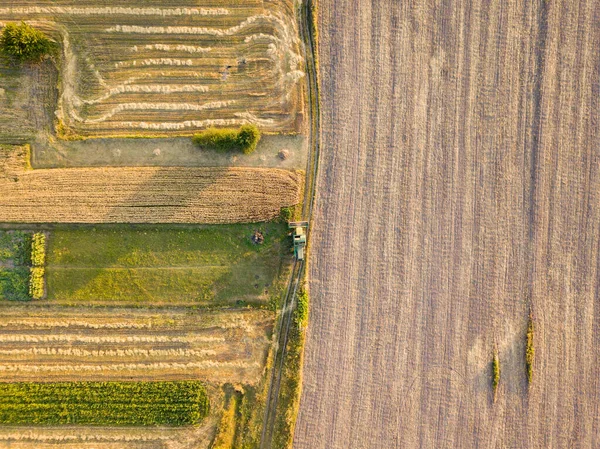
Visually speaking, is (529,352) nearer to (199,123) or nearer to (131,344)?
(131,344)

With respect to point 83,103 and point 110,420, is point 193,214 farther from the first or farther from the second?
point 110,420

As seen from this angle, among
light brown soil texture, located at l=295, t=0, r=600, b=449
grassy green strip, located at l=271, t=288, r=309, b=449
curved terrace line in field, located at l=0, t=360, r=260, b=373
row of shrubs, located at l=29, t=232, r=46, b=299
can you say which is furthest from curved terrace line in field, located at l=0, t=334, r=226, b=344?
light brown soil texture, located at l=295, t=0, r=600, b=449

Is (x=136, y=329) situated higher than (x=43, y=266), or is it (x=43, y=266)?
(x=43, y=266)

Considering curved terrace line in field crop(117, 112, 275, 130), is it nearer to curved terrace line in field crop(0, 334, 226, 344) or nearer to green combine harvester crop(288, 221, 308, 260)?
green combine harvester crop(288, 221, 308, 260)

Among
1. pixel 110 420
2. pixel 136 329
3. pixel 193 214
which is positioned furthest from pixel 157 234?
pixel 110 420

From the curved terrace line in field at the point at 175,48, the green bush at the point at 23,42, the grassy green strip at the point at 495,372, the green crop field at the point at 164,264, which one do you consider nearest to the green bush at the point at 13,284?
the green crop field at the point at 164,264

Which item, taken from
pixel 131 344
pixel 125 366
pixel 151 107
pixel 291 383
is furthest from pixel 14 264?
pixel 291 383
